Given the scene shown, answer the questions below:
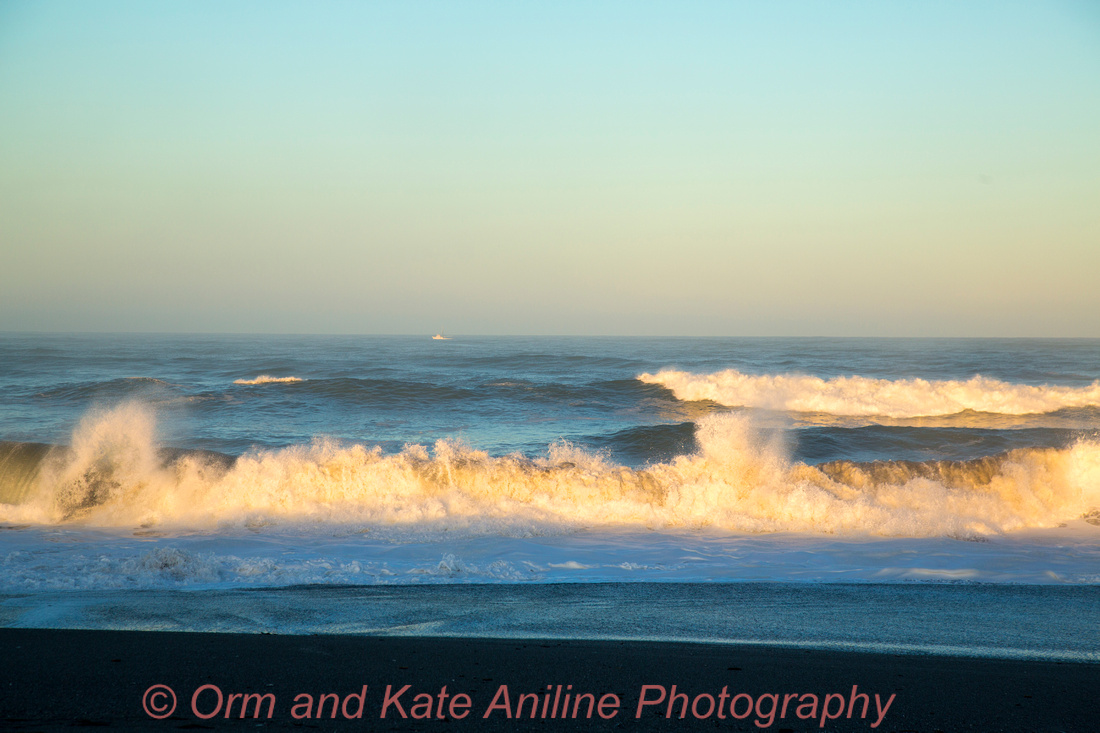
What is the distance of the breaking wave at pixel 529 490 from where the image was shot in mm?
8609

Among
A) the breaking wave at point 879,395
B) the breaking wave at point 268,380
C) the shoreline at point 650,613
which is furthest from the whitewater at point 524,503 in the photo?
the breaking wave at point 268,380

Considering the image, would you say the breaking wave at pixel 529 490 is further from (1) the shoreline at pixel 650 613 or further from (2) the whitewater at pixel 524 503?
(1) the shoreline at pixel 650 613

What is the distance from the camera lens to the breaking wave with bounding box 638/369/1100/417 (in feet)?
69.5

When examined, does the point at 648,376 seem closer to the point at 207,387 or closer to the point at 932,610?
the point at 207,387

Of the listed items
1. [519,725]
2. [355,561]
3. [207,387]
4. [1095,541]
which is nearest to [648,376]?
[207,387]

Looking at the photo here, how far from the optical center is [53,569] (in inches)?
238

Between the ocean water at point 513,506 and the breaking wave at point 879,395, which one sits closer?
the ocean water at point 513,506

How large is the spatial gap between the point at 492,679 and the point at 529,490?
21.1 ft

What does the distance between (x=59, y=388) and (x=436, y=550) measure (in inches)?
852

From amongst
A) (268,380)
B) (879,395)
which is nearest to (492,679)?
(879,395)

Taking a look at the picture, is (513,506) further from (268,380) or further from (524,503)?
(268,380)

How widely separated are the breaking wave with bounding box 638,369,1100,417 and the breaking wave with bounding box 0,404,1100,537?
10.6 metres

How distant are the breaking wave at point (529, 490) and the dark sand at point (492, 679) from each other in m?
4.40

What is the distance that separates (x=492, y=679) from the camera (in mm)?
3535
